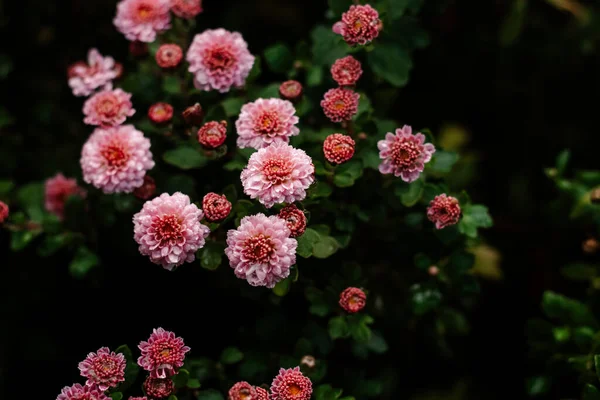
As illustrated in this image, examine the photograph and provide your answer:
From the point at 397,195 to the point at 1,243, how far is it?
1268mm

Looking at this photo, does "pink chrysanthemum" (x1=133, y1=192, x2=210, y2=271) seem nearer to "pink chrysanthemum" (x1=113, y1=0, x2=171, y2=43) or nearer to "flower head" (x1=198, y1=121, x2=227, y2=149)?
"flower head" (x1=198, y1=121, x2=227, y2=149)

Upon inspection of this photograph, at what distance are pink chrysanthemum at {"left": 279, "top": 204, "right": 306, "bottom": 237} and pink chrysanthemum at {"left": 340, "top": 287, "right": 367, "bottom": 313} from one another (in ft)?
0.71

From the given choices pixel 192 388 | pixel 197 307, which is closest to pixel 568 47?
pixel 197 307

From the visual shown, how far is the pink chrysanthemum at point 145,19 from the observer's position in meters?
→ 1.67

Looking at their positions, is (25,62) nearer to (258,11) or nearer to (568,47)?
(258,11)

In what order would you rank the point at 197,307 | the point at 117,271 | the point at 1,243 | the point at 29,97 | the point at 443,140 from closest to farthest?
the point at 197,307 < the point at 117,271 < the point at 1,243 < the point at 29,97 < the point at 443,140

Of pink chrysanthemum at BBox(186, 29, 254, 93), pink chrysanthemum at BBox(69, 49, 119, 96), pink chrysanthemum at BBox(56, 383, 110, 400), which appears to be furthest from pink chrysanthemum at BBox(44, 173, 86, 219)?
pink chrysanthemum at BBox(56, 383, 110, 400)

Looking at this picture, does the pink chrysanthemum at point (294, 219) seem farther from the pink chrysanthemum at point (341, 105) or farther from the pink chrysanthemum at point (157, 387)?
the pink chrysanthemum at point (157, 387)

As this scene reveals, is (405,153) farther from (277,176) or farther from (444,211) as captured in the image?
(277,176)

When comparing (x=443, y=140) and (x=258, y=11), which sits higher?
(x=258, y=11)

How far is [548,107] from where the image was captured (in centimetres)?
253

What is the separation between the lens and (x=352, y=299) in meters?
1.49

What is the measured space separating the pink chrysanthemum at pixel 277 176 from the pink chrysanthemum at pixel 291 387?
0.35 meters

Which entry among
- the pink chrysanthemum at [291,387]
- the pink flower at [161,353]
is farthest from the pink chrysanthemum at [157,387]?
the pink chrysanthemum at [291,387]
